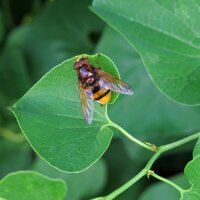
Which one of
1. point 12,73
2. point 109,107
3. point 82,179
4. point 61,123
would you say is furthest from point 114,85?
point 12,73

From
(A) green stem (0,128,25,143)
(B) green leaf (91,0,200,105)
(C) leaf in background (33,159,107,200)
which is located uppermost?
(B) green leaf (91,0,200,105)

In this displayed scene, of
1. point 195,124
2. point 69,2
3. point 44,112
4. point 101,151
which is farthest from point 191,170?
point 69,2

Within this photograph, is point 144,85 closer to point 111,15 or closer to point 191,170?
point 111,15

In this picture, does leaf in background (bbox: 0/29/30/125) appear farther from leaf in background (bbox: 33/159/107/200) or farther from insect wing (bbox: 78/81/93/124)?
insect wing (bbox: 78/81/93/124)

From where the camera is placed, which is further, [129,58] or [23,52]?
[23,52]

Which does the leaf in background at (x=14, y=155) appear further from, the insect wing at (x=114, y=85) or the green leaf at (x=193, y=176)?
the green leaf at (x=193, y=176)

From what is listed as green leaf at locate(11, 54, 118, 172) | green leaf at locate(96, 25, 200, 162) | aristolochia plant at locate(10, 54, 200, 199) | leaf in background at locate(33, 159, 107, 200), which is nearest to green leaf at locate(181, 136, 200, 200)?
aristolochia plant at locate(10, 54, 200, 199)

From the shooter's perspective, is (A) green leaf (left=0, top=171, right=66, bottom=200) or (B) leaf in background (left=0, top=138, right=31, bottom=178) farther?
(B) leaf in background (left=0, top=138, right=31, bottom=178)

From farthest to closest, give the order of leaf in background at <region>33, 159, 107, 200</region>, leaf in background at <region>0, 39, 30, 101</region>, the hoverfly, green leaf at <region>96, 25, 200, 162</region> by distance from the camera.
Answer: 1. leaf in background at <region>0, 39, 30, 101</region>
2. leaf in background at <region>33, 159, 107, 200</region>
3. green leaf at <region>96, 25, 200, 162</region>
4. the hoverfly
